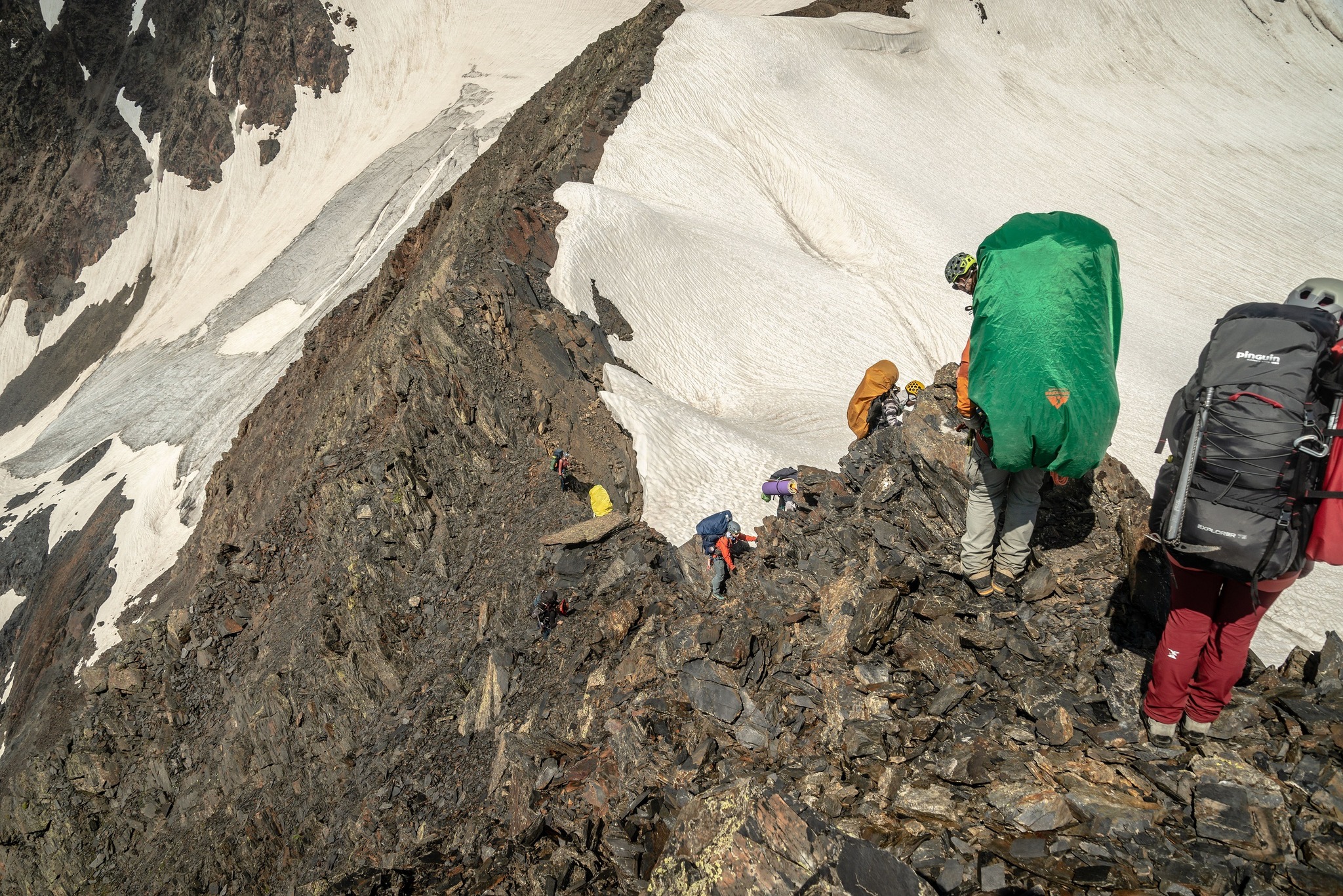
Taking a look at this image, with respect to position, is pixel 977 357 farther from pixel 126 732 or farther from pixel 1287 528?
pixel 126 732

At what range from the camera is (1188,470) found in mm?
4066

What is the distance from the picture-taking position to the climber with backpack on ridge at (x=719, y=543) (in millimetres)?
7754

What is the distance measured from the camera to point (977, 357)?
5105mm

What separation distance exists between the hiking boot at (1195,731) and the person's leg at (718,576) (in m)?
3.78

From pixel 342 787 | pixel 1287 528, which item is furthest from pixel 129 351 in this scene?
pixel 1287 528

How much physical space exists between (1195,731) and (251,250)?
142 feet

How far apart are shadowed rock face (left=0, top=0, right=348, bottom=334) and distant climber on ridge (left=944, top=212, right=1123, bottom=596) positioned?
158ft

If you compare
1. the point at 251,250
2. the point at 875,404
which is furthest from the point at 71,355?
the point at 875,404

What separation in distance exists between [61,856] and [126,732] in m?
2.80

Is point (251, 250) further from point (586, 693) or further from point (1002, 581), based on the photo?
point (1002, 581)

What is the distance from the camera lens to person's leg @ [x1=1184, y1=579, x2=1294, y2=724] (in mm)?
4227

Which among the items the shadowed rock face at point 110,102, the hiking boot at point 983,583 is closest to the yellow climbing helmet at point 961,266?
the hiking boot at point 983,583

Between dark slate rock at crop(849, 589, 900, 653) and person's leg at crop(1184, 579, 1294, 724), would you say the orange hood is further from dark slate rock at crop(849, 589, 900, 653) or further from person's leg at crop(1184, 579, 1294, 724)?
person's leg at crop(1184, 579, 1294, 724)

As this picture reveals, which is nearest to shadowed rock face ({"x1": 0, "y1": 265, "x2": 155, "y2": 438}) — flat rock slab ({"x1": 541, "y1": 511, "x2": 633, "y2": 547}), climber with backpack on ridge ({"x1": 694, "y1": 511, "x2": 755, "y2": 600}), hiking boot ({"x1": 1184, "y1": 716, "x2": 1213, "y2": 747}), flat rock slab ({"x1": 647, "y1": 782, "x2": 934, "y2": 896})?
flat rock slab ({"x1": 541, "y1": 511, "x2": 633, "y2": 547})
